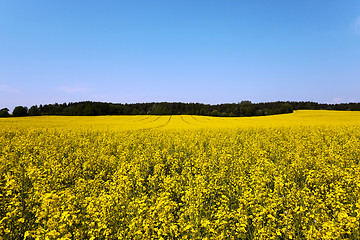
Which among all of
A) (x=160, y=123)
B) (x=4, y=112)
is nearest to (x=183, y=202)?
(x=160, y=123)

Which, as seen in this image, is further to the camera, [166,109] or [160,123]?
[166,109]

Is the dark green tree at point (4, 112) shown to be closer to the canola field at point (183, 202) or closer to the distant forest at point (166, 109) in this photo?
the distant forest at point (166, 109)

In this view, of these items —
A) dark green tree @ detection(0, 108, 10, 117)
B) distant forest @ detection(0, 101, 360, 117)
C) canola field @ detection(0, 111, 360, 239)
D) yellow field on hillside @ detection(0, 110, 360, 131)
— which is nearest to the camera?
canola field @ detection(0, 111, 360, 239)

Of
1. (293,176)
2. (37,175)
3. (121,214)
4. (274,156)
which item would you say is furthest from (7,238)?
(274,156)

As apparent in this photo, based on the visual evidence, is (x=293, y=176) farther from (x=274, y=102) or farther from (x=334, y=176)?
(x=274, y=102)

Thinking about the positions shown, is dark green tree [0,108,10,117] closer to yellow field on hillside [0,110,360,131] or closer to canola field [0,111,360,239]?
yellow field on hillside [0,110,360,131]

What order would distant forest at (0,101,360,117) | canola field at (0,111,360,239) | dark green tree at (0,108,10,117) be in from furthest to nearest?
distant forest at (0,101,360,117)
dark green tree at (0,108,10,117)
canola field at (0,111,360,239)

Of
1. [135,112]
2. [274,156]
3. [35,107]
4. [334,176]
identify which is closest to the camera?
[334,176]

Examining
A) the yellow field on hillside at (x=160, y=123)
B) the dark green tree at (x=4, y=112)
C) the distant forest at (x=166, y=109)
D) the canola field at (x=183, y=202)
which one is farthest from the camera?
the distant forest at (x=166, y=109)

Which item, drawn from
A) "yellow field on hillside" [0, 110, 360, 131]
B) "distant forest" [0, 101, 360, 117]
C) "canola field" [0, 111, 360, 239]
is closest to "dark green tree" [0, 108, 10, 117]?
"distant forest" [0, 101, 360, 117]

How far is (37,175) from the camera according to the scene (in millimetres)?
5812

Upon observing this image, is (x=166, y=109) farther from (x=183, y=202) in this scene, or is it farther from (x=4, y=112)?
(x=183, y=202)

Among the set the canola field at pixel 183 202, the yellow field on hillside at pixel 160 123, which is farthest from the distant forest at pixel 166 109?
the canola field at pixel 183 202

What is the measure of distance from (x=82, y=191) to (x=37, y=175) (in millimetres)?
1369
